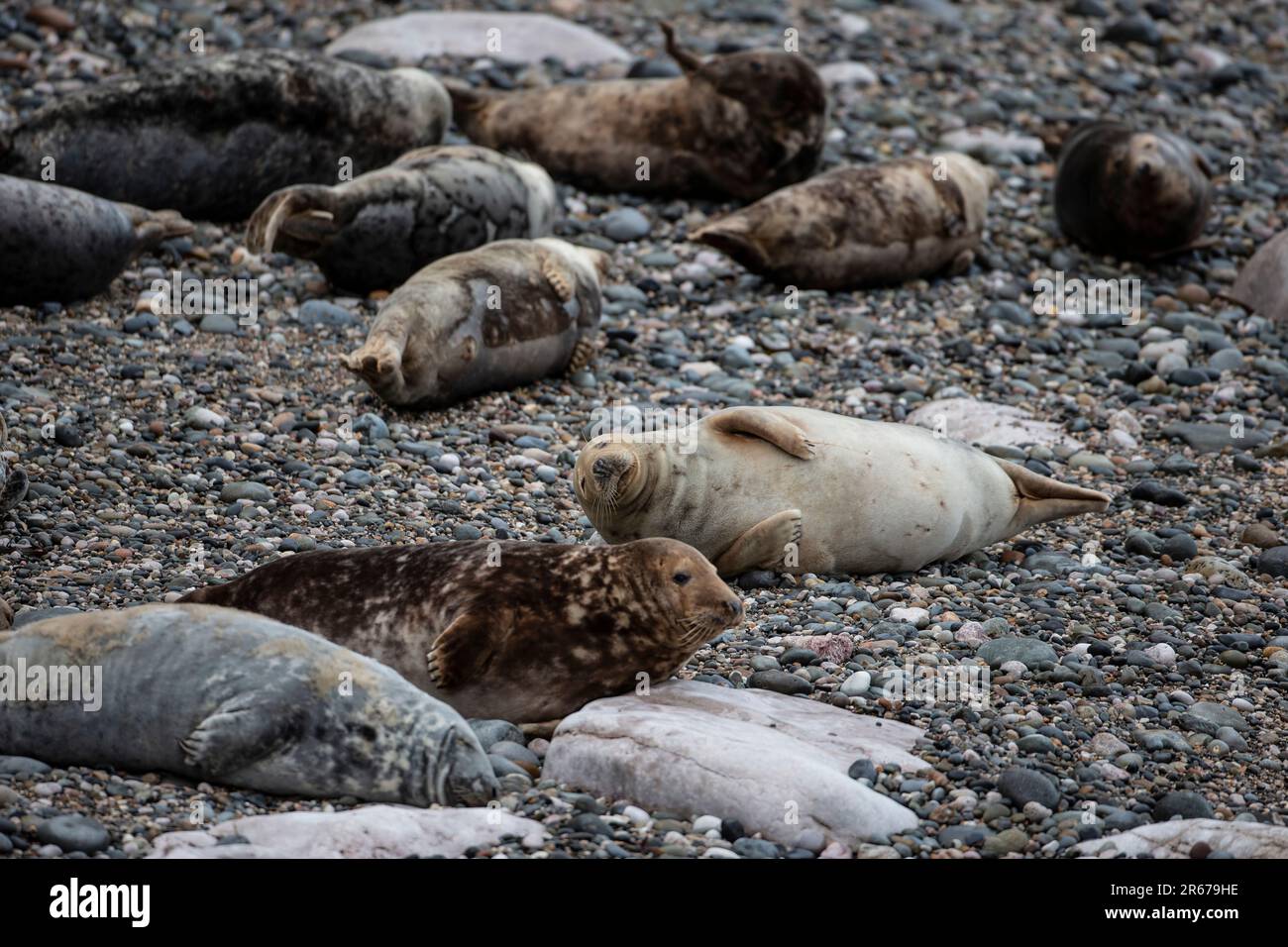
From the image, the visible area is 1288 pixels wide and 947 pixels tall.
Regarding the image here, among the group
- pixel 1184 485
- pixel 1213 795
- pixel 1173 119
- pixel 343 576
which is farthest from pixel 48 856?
pixel 1173 119

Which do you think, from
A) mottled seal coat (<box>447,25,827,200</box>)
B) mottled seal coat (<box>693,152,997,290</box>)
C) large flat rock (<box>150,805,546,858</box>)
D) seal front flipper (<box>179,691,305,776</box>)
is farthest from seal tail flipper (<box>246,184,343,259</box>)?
large flat rock (<box>150,805,546,858</box>)

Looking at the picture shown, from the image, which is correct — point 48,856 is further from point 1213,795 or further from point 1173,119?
point 1173,119

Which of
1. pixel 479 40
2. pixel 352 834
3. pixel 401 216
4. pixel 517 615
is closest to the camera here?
pixel 352 834

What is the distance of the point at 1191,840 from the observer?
405cm

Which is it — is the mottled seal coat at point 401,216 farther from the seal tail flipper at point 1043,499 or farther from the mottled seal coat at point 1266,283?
the mottled seal coat at point 1266,283

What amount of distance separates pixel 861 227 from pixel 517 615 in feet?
15.5

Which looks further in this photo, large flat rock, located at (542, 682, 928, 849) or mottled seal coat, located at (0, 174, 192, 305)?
mottled seal coat, located at (0, 174, 192, 305)

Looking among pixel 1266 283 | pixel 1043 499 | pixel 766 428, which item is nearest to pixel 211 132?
pixel 766 428

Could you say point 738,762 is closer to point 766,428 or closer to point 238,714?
point 238,714

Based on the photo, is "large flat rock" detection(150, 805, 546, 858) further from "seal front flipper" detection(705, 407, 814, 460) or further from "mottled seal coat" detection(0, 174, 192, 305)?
"mottled seal coat" detection(0, 174, 192, 305)

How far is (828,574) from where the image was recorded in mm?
5949

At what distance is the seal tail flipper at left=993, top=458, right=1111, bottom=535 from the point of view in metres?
6.38

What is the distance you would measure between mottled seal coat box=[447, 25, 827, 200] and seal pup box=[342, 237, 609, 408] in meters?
1.98

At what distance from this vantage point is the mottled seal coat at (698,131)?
386 inches
